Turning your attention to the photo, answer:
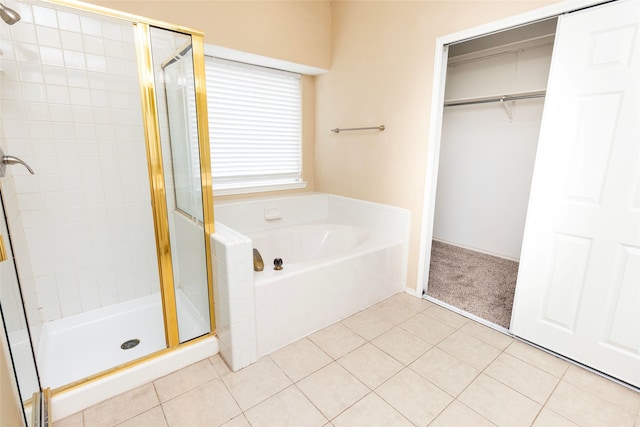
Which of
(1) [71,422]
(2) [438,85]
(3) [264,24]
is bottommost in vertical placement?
(1) [71,422]

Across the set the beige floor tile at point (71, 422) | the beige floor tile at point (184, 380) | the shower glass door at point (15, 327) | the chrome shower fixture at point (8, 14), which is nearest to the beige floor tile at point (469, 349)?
the beige floor tile at point (184, 380)

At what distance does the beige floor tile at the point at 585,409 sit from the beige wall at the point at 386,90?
1.18m

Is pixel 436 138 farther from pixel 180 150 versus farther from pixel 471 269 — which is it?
pixel 180 150

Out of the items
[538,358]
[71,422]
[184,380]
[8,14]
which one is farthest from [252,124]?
[538,358]

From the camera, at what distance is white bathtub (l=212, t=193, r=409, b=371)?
166 cm

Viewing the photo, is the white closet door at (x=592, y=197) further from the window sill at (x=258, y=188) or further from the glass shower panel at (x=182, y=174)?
the window sill at (x=258, y=188)

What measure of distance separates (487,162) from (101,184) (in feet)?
11.7

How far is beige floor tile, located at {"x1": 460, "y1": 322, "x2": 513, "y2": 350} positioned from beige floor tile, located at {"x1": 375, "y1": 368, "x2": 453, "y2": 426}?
2.04ft

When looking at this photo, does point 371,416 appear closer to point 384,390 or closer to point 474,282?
point 384,390

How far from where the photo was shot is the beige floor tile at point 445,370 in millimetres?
1596

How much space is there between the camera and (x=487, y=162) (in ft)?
10.8

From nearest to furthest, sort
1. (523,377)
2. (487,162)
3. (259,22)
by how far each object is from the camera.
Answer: (523,377)
(259,22)
(487,162)

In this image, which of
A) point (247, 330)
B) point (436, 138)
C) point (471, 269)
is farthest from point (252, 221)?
point (471, 269)

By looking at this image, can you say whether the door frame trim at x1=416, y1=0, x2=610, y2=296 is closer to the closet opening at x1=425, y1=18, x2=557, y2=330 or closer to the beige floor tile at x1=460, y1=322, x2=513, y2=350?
the closet opening at x1=425, y1=18, x2=557, y2=330
